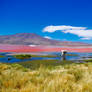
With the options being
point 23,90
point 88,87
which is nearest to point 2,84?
point 23,90

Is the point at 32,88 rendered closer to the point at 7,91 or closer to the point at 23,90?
the point at 23,90

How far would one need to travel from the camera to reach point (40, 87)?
3527 mm

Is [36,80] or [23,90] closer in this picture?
[23,90]

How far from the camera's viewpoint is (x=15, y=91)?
340cm

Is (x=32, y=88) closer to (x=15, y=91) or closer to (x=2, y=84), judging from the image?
(x=15, y=91)

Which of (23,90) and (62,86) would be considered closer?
(23,90)

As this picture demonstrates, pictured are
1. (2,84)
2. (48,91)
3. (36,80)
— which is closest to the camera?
(48,91)

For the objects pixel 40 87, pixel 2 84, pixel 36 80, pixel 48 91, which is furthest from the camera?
pixel 36 80

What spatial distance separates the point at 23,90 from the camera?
11.0 feet

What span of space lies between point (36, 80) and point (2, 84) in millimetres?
981

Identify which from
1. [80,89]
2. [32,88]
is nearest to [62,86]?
[80,89]

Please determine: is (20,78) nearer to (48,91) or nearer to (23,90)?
(23,90)

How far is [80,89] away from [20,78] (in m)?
1.91

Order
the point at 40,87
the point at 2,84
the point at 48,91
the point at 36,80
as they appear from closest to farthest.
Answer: the point at 48,91 < the point at 40,87 < the point at 2,84 < the point at 36,80
